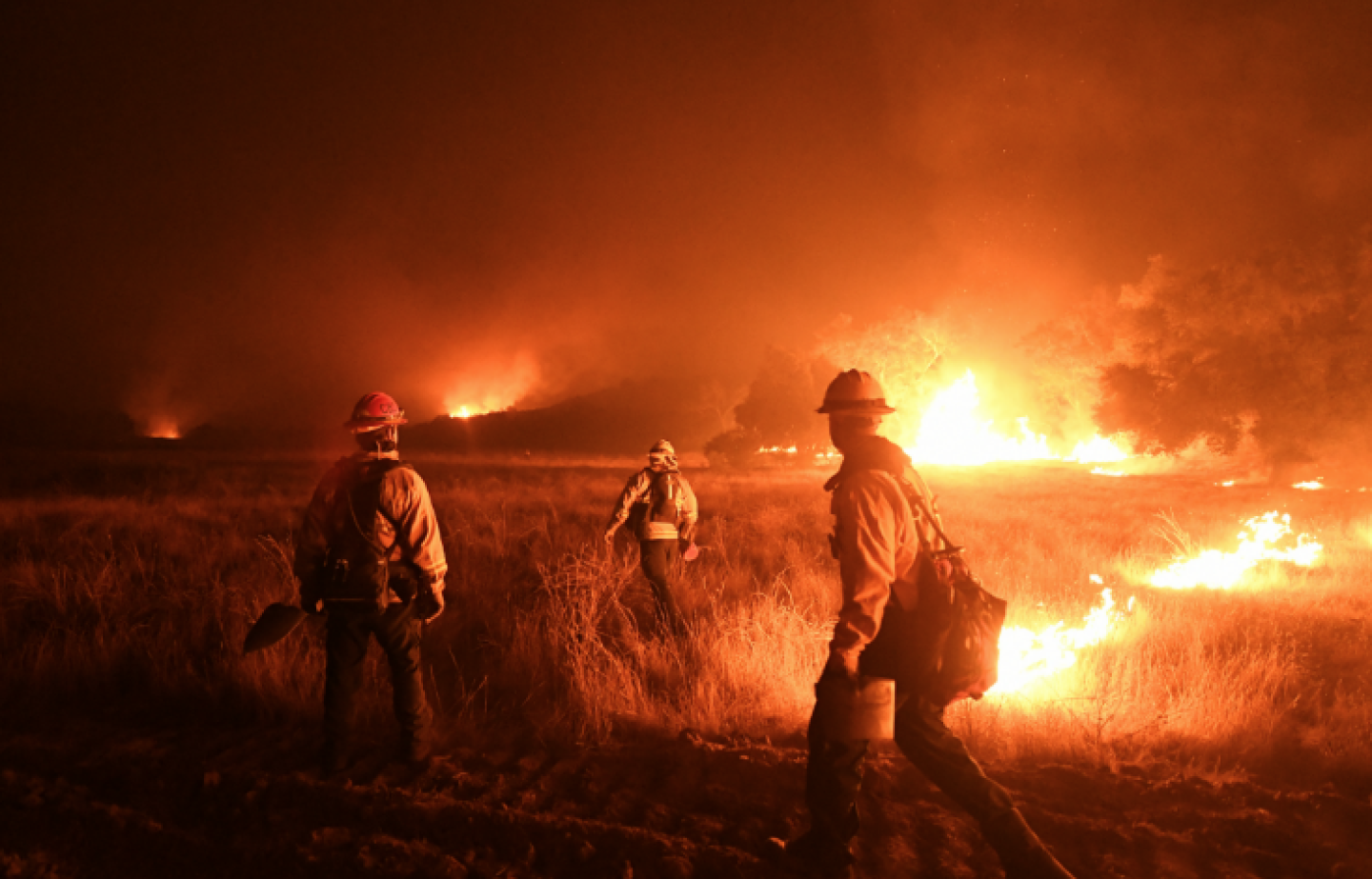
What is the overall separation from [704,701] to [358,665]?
219 cm

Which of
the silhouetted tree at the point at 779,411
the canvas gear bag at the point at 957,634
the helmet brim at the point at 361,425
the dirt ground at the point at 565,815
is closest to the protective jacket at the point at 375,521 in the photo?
the helmet brim at the point at 361,425

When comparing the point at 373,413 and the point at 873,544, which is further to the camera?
the point at 373,413

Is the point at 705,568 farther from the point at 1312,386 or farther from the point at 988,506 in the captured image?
the point at 1312,386

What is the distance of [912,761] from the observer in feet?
9.68

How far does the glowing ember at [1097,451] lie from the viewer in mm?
44066

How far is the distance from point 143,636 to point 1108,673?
25.7ft

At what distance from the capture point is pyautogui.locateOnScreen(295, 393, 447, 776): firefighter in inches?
154

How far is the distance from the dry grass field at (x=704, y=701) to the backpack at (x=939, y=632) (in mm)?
993

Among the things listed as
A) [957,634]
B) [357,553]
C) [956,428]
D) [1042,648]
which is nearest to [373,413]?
[357,553]

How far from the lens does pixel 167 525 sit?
1195 cm

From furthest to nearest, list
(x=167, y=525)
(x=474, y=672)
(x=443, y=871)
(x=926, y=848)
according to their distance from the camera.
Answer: (x=167, y=525) < (x=474, y=672) < (x=926, y=848) < (x=443, y=871)

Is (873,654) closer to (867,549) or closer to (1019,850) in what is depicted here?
(867,549)

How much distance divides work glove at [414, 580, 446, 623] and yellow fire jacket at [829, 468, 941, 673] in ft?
7.75

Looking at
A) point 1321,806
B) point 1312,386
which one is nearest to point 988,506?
point 1312,386
